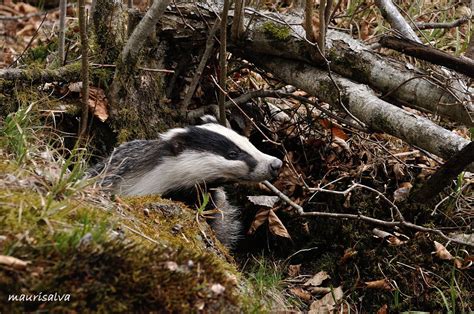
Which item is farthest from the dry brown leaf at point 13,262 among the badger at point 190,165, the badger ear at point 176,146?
the badger ear at point 176,146

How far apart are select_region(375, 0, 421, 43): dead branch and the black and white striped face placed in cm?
135

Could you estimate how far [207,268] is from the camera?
2998 mm

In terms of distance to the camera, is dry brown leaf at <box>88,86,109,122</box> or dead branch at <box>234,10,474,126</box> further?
dry brown leaf at <box>88,86,109,122</box>

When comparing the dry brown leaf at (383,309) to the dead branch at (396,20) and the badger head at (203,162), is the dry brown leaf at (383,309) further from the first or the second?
the dead branch at (396,20)

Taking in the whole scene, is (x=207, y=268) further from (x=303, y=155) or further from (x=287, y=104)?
(x=287, y=104)

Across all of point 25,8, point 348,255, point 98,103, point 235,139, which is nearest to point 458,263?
point 348,255

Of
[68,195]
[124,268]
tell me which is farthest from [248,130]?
[124,268]

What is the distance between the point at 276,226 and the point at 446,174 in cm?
148

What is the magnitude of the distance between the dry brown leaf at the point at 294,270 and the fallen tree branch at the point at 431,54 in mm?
1837

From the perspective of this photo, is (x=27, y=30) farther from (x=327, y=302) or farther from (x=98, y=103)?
(x=327, y=302)

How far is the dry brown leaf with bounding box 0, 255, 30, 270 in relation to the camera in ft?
8.09

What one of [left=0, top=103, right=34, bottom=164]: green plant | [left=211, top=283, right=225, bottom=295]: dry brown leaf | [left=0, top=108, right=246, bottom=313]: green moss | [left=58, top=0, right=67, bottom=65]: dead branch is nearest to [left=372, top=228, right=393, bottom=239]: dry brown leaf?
[left=0, top=108, right=246, bottom=313]: green moss

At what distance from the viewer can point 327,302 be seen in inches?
190

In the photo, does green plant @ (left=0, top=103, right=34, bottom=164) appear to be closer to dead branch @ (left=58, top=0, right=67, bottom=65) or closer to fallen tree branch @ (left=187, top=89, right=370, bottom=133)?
dead branch @ (left=58, top=0, right=67, bottom=65)
